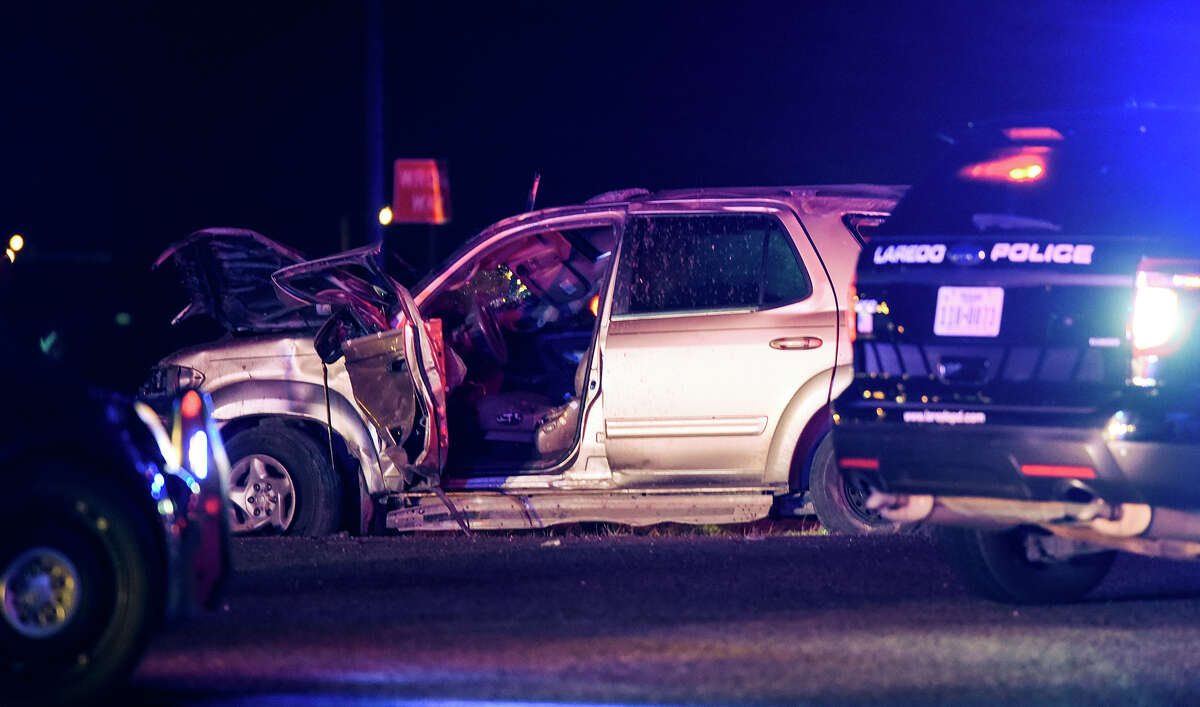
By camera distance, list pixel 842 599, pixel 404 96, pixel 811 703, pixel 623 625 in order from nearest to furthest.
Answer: pixel 811 703, pixel 623 625, pixel 842 599, pixel 404 96

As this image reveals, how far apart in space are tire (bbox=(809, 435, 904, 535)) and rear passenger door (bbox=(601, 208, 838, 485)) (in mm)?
319

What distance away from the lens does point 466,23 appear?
24.0 metres

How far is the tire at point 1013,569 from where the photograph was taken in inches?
270

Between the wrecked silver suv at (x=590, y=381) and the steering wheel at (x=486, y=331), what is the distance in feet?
1.48

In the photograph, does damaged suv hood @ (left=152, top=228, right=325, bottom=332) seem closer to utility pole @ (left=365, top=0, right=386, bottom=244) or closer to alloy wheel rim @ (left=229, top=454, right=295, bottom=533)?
alloy wheel rim @ (left=229, top=454, right=295, bottom=533)

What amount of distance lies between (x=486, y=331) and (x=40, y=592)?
195 inches

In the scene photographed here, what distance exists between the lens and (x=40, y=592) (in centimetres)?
507

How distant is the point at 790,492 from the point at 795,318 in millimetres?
926

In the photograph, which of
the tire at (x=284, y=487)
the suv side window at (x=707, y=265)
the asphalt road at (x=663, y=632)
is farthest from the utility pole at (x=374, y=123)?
the asphalt road at (x=663, y=632)

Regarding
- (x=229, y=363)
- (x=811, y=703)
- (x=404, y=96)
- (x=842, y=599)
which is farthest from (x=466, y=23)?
(x=811, y=703)

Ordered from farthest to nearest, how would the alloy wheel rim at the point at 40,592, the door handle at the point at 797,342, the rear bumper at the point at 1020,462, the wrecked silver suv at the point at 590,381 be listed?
the wrecked silver suv at the point at 590,381 → the door handle at the point at 797,342 → the rear bumper at the point at 1020,462 → the alloy wheel rim at the point at 40,592

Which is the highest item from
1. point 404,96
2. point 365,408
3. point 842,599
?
point 404,96

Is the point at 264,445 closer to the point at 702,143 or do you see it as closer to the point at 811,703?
the point at 811,703

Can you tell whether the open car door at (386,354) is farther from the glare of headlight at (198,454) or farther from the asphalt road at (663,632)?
the glare of headlight at (198,454)
